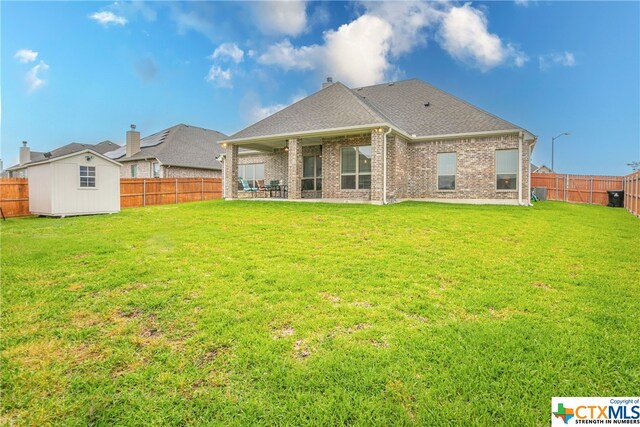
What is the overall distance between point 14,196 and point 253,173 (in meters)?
11.1

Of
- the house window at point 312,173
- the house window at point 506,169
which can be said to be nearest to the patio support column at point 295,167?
the house window at point 312,173

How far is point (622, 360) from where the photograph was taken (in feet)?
9.45

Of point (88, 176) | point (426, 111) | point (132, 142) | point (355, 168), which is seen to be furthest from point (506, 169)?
point (132, 142)

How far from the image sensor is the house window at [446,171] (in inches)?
600

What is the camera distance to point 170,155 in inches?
974

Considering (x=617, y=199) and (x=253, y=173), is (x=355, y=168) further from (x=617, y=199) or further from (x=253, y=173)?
(x=617, y=199)

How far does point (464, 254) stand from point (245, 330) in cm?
469

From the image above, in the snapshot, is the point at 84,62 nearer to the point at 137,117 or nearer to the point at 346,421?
the point at 137,117

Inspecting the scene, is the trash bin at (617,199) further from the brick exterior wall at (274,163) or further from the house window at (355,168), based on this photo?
the brick exterior wall at (274,163)

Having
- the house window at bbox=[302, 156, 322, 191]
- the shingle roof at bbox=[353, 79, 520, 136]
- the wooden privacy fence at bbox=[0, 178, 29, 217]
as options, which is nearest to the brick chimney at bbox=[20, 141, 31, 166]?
the wooden privacy fence at bbox=[0, 178, 29, 217]

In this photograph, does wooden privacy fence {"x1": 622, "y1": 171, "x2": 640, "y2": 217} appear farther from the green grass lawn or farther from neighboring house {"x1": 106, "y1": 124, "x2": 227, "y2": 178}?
neighboring house {"x1": 106, "y1": 124, "x2": 227, "y2": 178}

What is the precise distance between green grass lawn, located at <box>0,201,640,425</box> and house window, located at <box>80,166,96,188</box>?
7.67 metres

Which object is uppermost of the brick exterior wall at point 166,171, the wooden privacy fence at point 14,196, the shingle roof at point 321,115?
the shingle roof at point 321,115

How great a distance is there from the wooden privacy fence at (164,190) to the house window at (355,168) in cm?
1163
